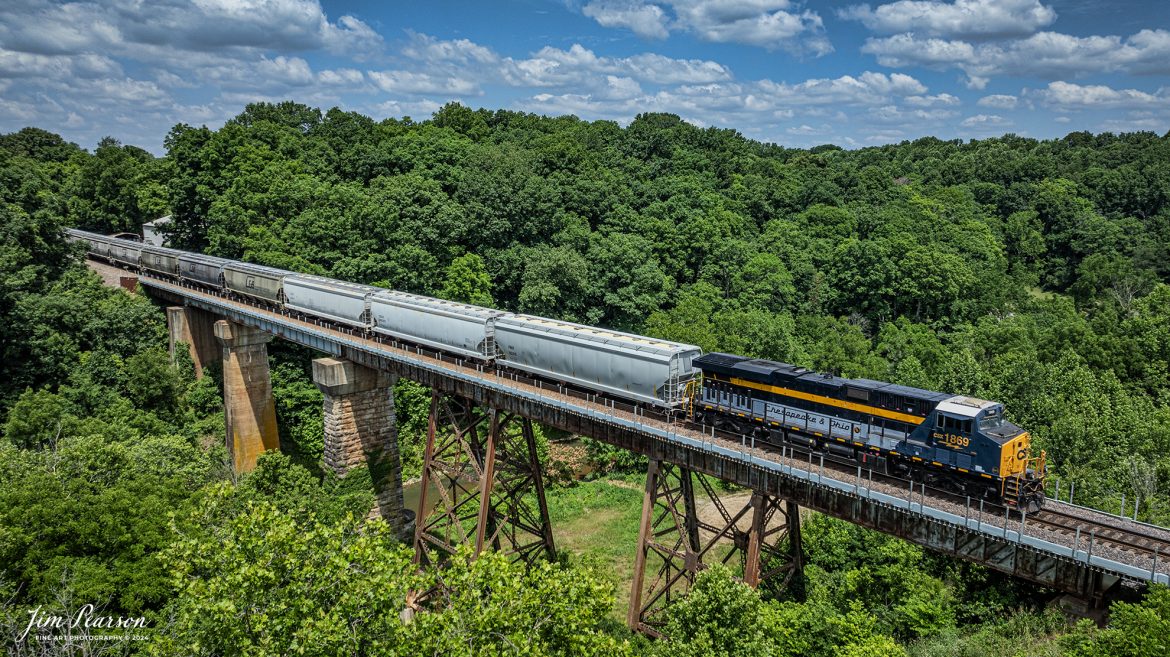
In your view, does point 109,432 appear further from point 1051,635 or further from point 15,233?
point 1051,635

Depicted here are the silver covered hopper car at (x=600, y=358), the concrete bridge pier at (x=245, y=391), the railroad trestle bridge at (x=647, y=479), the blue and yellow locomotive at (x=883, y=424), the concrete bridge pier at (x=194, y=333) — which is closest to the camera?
the railroad trestle bridge at (x=647, y=479)

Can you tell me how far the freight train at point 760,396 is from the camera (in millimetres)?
18609

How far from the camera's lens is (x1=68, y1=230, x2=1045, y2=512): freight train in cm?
1861

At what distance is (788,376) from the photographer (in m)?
22.6

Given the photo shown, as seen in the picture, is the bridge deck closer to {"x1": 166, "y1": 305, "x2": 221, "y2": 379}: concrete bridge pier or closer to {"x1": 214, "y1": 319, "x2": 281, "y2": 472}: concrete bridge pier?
{"x1": 214, "y1": 319, "x2": 281, "y2": 472}: concrete bridge pier

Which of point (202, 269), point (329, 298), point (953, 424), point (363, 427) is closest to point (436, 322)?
point (363, 427)

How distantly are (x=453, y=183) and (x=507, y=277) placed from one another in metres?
11.4

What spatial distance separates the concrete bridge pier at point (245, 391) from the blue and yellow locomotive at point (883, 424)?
99.4 ft

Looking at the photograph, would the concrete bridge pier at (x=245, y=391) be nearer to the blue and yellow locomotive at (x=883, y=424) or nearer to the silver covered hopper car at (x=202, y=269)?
the silver covered hopper car at (x=202, y=269)

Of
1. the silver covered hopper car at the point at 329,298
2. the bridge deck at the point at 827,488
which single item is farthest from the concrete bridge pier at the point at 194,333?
the bridge deck at the point at 827,488

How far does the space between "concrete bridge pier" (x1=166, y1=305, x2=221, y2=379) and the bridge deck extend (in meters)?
22.2

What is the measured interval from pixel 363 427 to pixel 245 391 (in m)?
11.9
